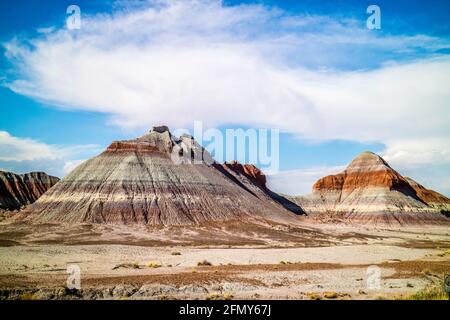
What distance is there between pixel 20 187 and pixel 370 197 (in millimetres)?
109296

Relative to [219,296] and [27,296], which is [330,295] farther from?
[27,296]

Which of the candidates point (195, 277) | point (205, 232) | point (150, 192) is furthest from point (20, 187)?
point (195, 277)

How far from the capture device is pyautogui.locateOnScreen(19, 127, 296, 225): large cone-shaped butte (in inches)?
3044

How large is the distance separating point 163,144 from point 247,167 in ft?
131

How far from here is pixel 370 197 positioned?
129 meters

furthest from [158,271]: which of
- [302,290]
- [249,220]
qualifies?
[249,220]

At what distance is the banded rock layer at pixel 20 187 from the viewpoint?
125900 millimetres

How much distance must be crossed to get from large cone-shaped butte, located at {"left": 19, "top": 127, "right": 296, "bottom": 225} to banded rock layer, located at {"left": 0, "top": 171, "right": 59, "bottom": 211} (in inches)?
1879

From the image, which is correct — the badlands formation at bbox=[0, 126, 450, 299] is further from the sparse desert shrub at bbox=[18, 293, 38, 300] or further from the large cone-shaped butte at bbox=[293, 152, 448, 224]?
the large cone-shaped butte at bbox=[293, 152, 448, 224]
